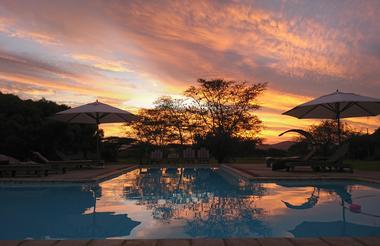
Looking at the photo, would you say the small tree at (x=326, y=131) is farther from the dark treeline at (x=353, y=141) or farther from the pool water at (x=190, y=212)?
the pool water at (x=190, y=212)

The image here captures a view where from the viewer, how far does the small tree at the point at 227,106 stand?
87.8 ft

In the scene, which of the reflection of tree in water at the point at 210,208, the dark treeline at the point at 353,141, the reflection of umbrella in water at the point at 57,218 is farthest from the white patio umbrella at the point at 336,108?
the dark treeline at the point at 353,141

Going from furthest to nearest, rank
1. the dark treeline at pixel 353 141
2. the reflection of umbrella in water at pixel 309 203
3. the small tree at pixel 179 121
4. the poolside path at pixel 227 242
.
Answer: the small tree at pixel 179 121
the dark treeline at pixel 353 141
the reflection of umbrella in water at pixel 309 203
the poolside path at pixel 227 242

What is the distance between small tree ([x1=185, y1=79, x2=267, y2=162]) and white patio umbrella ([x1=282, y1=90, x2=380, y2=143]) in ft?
39.3

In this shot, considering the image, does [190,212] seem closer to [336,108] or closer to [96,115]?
[336,108]

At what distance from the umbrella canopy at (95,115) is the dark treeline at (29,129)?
292 centimetres

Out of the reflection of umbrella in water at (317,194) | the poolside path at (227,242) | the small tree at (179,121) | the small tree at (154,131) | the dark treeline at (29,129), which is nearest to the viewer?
the poolside path at (227,242)

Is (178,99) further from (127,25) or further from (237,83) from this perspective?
(127,25)

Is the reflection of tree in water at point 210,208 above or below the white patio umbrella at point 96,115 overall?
below

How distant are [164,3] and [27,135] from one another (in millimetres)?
11403

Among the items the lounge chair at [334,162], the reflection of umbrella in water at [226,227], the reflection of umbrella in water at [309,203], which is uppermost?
the lounge chair at [334,162]

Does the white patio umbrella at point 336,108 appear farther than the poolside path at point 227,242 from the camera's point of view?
Yes

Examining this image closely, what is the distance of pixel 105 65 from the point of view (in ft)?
52.6

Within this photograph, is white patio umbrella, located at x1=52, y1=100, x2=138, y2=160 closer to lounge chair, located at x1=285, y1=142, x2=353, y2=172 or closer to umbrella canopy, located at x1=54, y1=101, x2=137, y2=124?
umbrella canopy, located at x1=54, y1=101, x2=137, y2=124
